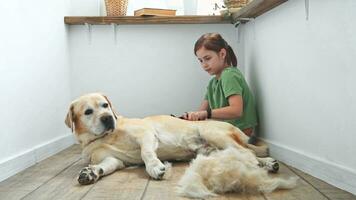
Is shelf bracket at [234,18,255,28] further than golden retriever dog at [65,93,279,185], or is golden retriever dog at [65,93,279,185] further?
shelf bracket at [234,18,255,28]

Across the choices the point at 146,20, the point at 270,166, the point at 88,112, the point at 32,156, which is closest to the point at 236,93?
the point at 270,166

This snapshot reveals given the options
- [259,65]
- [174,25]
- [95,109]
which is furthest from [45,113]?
[259,65]

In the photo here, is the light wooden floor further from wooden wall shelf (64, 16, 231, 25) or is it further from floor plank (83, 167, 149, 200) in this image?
Result: wooden wall shelf (64, 16, 231, 25)

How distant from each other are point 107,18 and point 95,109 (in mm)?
1035

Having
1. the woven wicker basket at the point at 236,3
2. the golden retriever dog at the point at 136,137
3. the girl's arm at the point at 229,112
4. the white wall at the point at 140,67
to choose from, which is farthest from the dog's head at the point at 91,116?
the woven wicker basket at the point at 236,3

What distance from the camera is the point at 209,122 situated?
6.16ft

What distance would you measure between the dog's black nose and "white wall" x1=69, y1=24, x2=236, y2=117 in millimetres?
974

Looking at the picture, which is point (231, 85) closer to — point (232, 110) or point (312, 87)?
point (232, 110)

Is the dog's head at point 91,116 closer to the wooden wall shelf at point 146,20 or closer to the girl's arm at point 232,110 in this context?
the girl's arm at point 232,110

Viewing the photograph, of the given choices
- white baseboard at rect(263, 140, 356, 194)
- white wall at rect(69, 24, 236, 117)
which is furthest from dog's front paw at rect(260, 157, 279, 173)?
white wall at rect(69, 24, 236, 117)

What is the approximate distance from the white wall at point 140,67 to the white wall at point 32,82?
144 mm

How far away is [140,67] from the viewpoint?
2707mm

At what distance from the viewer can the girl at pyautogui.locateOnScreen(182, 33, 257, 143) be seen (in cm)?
199

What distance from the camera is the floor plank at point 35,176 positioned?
4.56ft
